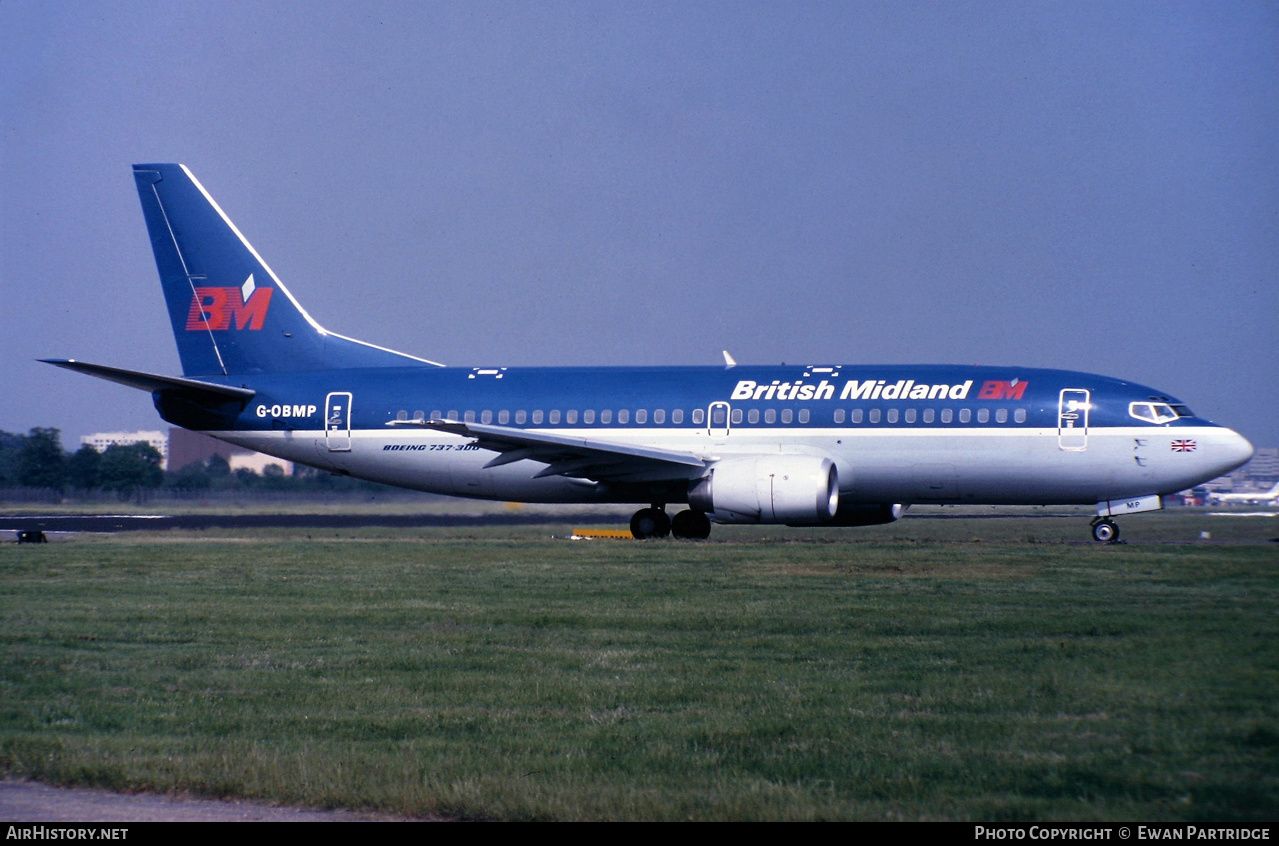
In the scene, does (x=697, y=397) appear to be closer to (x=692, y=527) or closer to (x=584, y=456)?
(x=692, y=527)

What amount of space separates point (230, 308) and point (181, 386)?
2819 mm

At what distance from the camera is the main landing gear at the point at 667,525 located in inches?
1084

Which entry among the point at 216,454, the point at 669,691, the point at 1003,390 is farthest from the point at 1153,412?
the point at 216,454

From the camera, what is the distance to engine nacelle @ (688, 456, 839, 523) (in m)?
24.0

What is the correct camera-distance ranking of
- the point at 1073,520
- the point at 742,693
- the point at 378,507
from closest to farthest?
the point at 742,693, the point at 1073,520, the point at 378,507

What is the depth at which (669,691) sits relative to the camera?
30.4 feet

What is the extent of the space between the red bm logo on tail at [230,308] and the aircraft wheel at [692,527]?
1125 cm

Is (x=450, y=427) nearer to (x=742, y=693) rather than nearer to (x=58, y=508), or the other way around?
(x=742, y=693)

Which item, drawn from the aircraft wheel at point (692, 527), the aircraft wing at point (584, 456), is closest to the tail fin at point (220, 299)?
the aircraft wing at point (584, 456)

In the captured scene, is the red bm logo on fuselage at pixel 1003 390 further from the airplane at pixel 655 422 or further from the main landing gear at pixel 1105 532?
the main landing gear at pixel 1105 532

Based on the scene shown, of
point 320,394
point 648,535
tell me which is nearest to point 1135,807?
point 648,535

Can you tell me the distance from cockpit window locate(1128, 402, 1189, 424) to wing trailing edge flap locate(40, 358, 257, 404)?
19.1 metres

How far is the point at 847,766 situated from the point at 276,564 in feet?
47.9
